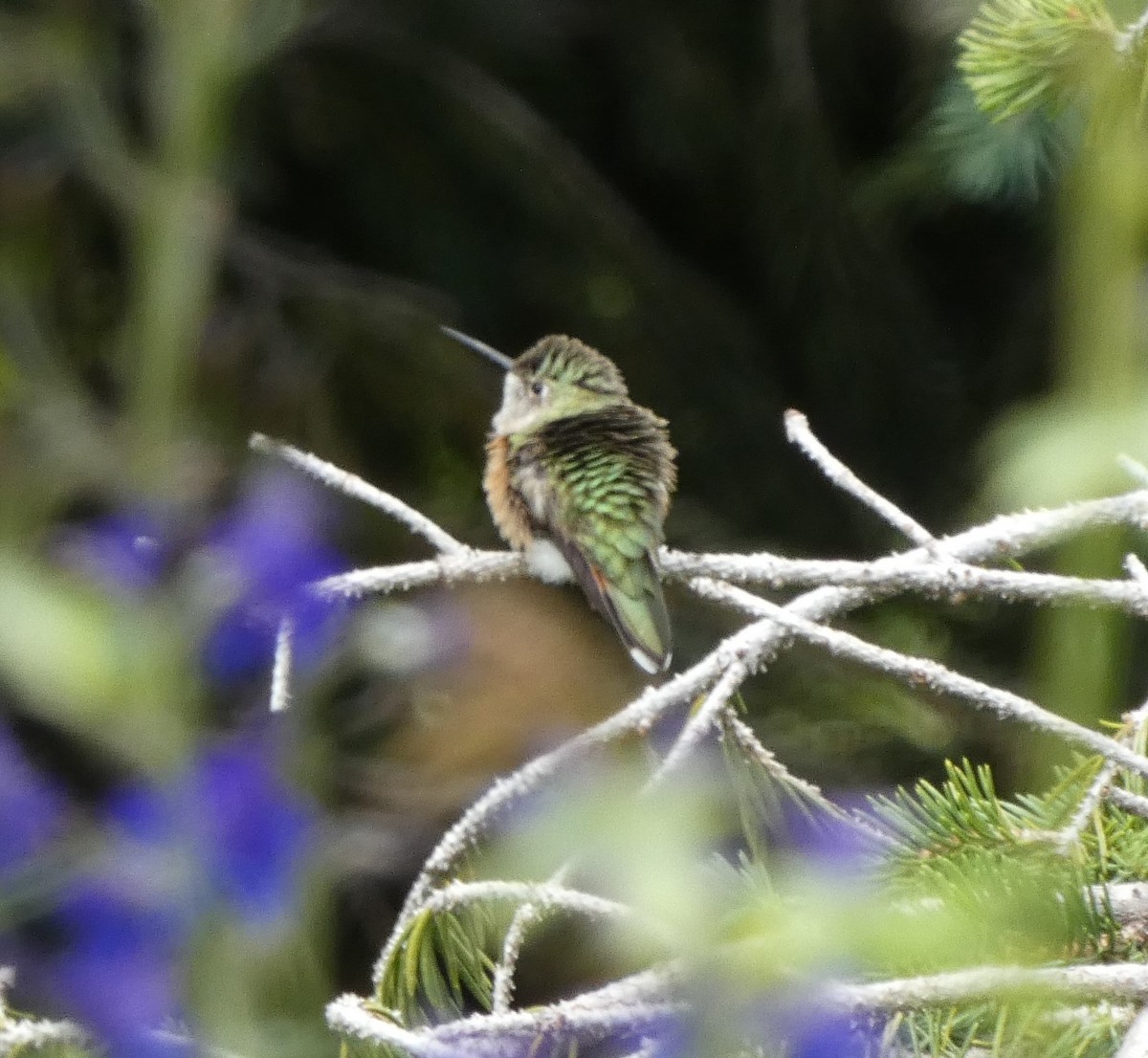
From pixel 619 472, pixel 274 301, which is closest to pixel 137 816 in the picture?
pixel 619 472

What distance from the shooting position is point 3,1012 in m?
0.70

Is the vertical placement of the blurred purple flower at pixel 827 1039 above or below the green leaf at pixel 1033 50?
below

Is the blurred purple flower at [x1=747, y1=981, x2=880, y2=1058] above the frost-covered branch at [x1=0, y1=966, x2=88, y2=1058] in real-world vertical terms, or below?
below

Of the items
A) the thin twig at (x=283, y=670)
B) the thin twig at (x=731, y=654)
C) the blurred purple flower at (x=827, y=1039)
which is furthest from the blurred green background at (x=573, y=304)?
the blurred purple flower at (x=827, y=1039)

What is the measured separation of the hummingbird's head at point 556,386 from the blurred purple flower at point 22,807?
44cm

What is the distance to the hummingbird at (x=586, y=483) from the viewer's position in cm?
108

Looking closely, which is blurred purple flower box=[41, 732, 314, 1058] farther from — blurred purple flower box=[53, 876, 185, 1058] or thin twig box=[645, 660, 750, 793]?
thin twig box=[645, 660, 750, 793]

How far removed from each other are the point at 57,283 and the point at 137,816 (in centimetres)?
106

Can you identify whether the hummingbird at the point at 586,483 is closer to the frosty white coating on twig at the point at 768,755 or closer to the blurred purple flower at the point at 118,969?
the frosty white coating on twig at the point at 768,755

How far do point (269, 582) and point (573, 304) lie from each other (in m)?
0.81

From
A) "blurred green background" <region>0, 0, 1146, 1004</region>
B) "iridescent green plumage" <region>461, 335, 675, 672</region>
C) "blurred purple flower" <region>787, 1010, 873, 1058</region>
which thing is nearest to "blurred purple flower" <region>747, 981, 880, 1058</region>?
"blurred purple flower" <region>787, 1010, 873, 1058</region>

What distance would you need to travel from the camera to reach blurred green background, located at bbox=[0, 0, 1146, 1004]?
1.46 m

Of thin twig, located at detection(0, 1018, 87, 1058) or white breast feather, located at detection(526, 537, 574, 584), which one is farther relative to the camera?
white breast feather, located at detection(526, 537, 574, 584)

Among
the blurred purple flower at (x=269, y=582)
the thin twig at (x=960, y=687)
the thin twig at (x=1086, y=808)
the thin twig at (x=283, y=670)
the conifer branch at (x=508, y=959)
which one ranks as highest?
the blurred purple flower at (x=269, y=582)
